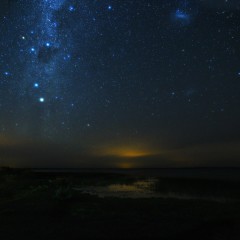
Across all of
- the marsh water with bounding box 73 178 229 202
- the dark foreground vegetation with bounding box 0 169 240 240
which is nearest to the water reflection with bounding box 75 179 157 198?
the marsh water with bounding box 73 178 229 202

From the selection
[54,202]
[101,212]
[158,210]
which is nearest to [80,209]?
[101,212]

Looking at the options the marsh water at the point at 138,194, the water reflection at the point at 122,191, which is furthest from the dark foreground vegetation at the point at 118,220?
the water reflection at the point at 122,191

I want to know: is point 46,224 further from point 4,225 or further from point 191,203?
point 191,203

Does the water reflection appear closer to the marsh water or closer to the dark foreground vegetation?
the marsh water

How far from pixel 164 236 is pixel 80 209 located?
9.30 m

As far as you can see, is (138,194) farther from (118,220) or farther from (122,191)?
(118,220)

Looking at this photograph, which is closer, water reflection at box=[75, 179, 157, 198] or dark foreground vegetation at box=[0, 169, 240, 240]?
dark foreground vegetation at box=[0, 169, 240, 240]

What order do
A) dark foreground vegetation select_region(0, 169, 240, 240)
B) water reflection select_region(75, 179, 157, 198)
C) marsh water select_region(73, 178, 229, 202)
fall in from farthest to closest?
water reflection select_region(75, 179, 157, 198) < marsh water select_region(73, 178, 229, 202) < dark foreground vegetation select_region(0, 169, 240, 240)

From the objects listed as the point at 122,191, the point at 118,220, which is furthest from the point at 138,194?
the point at 118,220

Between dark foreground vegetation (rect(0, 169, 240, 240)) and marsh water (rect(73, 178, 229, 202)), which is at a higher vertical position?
dark foreground vegetation (rect(0, 169, 240, 240))

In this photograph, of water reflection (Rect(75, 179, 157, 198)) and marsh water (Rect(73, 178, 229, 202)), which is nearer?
marsh water (Rect(73, 178, 229, 202))

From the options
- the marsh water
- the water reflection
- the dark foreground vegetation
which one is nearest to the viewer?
the dark foreground vegetation

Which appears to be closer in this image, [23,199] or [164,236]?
[164,236]

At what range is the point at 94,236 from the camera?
14250mm
